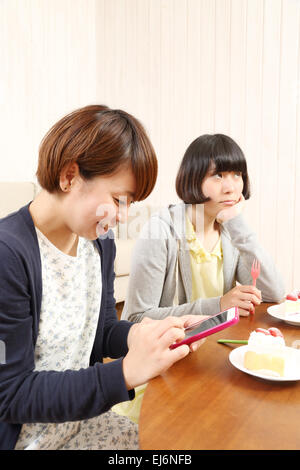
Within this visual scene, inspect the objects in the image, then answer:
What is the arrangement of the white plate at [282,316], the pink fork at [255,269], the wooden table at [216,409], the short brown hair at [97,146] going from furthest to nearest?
the pink fork at [255,269] < the white plate at [282,316] < the short brown hair at [97,146] < the wooden table at [216,409]

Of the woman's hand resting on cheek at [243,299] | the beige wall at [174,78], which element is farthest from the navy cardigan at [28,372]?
the beige wall at [174,78]

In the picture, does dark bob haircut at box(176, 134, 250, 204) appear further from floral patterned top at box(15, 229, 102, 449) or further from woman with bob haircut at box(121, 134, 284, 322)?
floral patterned top at box(15, 229, 102, 449)

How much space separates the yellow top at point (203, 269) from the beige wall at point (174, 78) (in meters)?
1.86

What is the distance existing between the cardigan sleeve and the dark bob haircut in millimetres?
862

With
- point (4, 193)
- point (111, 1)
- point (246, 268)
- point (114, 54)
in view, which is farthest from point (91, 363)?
point (111, 1)

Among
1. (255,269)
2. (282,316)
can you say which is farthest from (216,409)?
(255,269)

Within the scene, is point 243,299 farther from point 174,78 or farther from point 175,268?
point 174,78

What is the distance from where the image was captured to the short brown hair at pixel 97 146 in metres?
0.78

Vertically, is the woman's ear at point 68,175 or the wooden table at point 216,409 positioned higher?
the woman's ear at point 68,175

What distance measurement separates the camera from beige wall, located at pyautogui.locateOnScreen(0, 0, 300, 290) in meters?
3.18

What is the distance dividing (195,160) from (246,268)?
452 millimetres

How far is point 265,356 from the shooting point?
0.72 meters

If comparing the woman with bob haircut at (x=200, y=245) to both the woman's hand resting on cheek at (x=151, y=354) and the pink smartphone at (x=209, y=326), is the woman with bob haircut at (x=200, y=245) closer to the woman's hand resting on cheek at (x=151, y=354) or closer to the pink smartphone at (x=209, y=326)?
the pink smartphone at (x=209, y=326)

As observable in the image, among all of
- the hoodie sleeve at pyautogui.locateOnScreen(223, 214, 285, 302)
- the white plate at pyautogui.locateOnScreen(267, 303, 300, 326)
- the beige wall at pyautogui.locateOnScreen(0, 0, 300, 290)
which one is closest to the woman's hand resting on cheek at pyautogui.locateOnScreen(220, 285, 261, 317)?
the white plate at pyautogui.locateOnScreen(267, 303, 300, 326)
